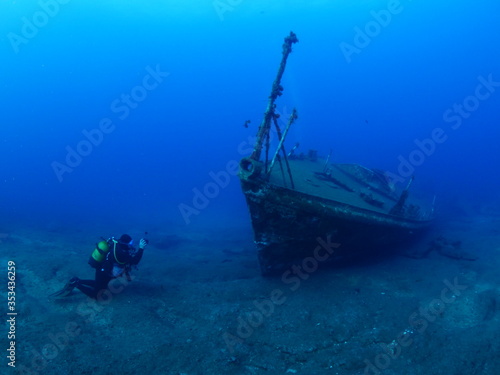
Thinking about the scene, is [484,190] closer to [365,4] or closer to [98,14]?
[365,4]

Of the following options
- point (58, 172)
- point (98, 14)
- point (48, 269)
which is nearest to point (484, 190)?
point (48, 269)

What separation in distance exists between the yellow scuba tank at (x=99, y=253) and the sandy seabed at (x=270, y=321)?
974 millimetres

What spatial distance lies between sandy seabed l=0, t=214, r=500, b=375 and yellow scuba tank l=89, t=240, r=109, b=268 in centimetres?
97

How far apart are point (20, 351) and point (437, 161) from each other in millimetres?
69520

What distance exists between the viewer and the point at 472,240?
42.5ft

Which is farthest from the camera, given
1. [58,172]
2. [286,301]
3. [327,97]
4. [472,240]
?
[327,97]

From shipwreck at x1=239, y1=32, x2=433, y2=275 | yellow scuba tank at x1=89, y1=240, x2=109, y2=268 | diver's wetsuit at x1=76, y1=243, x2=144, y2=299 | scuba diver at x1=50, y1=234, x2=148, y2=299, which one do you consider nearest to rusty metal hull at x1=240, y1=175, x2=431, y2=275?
shipwreck at x1=239, y1=32, x2=433, y2=275

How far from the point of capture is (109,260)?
6.93m

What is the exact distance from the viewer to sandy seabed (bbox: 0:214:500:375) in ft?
16.5

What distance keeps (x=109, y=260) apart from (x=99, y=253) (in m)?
A: 0.28

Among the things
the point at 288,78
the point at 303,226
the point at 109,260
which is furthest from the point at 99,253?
the point at 288,78

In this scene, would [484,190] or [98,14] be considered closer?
[484,190]

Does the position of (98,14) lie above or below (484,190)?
above

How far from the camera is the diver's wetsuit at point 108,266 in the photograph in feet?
22.2
